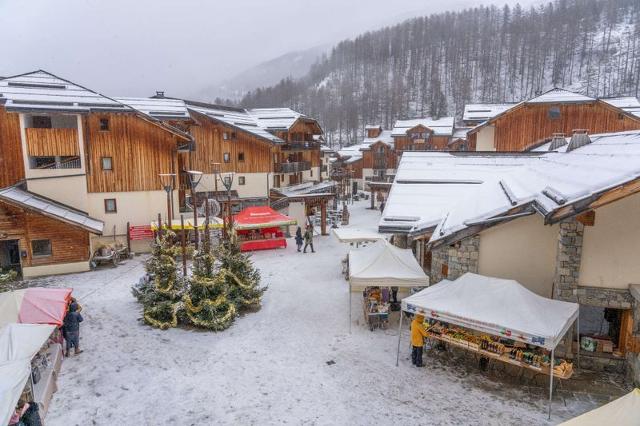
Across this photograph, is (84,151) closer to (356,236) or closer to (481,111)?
(356,236)

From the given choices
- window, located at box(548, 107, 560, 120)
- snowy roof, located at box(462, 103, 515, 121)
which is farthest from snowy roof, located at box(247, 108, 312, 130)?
window, located at box(548, 107, 560, 120)

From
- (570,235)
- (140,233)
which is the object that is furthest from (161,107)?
(570,235)

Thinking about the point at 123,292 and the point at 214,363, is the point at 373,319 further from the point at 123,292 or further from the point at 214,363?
the point at 123,292

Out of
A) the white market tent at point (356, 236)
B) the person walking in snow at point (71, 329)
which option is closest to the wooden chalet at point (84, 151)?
the person walking in snow at point (71, 329)

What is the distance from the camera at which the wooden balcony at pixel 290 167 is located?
1453 inches

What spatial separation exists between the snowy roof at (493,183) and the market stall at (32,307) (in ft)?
35.4

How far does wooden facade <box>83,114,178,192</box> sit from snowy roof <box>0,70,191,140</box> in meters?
0.76

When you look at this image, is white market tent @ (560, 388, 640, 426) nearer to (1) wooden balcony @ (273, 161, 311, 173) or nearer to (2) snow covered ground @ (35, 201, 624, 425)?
(2) snow covered ground @ (35, 201, 624, 425)

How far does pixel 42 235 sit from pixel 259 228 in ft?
38.8

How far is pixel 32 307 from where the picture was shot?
11.1 m

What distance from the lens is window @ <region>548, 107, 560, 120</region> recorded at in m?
33.0

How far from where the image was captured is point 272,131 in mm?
38469

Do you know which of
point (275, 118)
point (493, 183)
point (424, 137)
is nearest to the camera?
point (493, 183)

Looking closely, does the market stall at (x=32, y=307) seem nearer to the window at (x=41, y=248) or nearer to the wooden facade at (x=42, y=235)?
the wooden facade at (x=42, y=235)
